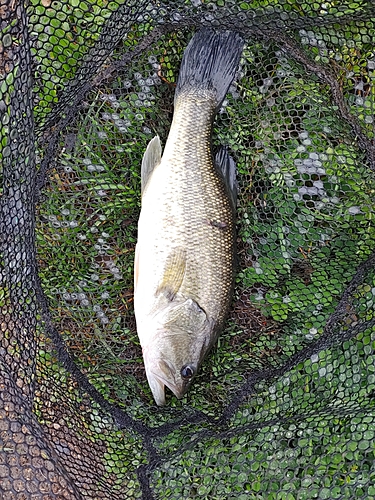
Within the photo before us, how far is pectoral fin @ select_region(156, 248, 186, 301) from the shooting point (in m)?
2.29

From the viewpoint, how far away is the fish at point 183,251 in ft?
7.56

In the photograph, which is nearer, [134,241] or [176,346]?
[176,346]

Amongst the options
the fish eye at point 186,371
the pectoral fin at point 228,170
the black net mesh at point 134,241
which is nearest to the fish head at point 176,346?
the fish eye at point 186,371

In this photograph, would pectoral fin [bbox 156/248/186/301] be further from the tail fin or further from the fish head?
the tail fin

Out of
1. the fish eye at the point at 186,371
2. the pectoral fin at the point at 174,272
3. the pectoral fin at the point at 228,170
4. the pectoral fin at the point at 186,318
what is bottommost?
the fish eye at the point at 186,371

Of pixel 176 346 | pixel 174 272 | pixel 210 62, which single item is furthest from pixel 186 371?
pixel 210 62

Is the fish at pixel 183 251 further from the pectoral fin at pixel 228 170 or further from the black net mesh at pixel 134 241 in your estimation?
the black net mesh at pixel 134 241

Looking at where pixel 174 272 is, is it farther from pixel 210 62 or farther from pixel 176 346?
pixel 210 62

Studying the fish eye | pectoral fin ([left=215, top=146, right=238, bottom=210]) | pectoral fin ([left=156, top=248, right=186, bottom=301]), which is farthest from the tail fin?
the fish eye

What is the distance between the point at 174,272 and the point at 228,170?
1.80 ft

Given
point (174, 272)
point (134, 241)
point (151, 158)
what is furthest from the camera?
point (134, 241)

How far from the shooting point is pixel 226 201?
2.37 meters

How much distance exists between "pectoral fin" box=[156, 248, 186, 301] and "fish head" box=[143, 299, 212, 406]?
0.25 ft

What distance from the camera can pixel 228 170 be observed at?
8.02 feet
